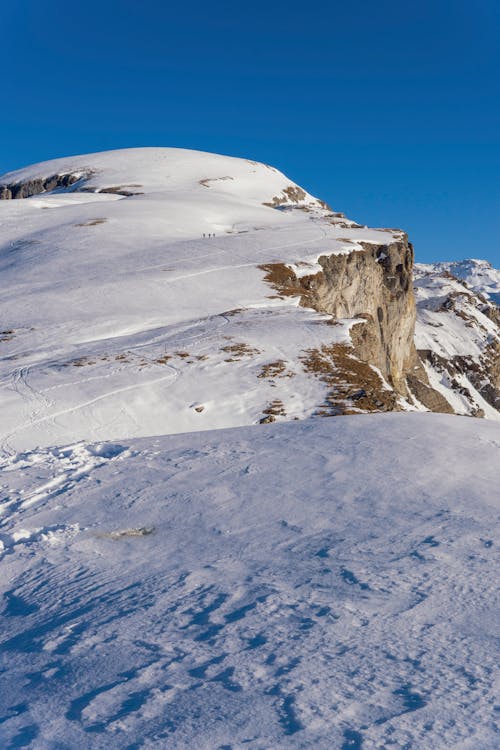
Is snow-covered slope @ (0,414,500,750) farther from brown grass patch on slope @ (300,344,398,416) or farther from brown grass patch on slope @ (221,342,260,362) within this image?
brown grass patch on slope @ (221,342,260,362)

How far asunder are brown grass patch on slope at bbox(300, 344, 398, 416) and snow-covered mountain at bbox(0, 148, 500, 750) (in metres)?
0.10

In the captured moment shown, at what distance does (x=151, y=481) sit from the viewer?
10.2m

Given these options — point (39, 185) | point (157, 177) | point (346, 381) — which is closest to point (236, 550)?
point (346, 381)

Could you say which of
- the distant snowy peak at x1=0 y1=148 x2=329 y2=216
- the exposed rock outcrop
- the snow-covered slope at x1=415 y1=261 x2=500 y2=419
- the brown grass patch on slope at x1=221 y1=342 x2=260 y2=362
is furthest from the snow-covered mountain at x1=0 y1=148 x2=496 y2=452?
the snow-covered slope at x1=415 y1=261 x2=500 y2=419

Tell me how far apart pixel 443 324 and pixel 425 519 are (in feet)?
309

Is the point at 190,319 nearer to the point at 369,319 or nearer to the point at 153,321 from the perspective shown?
the point at 153,321

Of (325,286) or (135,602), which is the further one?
(325,286)

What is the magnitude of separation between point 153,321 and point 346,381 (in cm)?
899

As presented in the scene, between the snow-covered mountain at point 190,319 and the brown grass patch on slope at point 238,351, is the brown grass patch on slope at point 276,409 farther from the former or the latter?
the brown grass patch on slope at point 238,351

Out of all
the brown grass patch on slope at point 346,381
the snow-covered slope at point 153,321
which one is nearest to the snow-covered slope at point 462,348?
the snow-covered slope at point 153,321

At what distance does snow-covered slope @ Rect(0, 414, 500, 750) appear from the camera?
4.56 meters

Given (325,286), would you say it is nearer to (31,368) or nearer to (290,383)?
(290,383)

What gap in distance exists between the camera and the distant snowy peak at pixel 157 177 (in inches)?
3049

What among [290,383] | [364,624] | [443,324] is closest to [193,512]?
[364,624]
